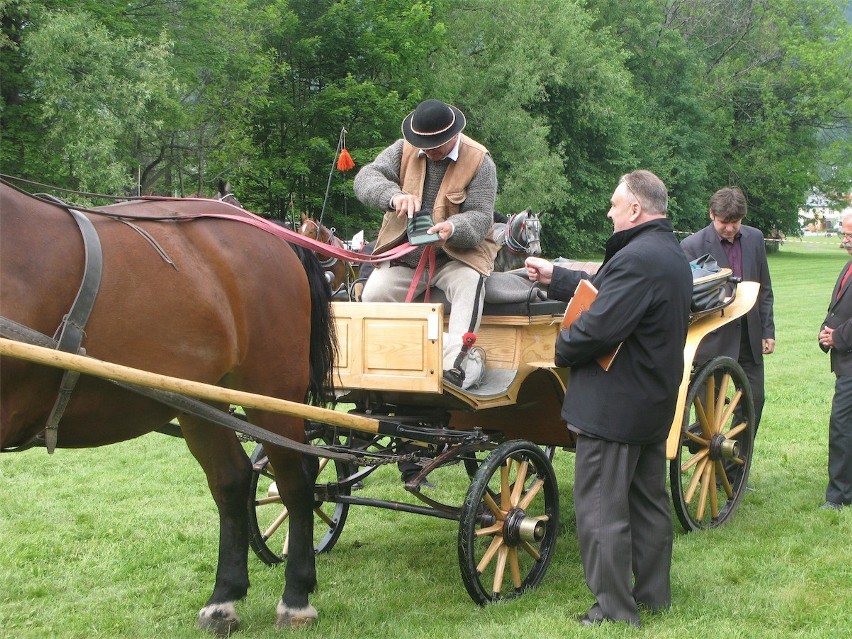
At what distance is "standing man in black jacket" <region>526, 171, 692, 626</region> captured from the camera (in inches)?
152

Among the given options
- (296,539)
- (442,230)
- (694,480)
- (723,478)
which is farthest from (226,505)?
(723,478)

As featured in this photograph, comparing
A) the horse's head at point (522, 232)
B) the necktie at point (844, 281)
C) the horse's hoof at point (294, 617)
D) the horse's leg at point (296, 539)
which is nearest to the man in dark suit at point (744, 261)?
the necktie at point (844, 281)

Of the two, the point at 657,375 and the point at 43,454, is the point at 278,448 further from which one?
the point at 43,454

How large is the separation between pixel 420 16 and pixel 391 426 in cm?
2669

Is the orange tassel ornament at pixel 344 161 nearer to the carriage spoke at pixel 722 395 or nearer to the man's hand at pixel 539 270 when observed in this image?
the man's hand at pixel 539 270

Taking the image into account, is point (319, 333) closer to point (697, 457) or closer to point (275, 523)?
point (275, 523)

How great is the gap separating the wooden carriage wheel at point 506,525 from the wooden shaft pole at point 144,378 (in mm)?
844

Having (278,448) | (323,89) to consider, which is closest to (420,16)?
(323,89)

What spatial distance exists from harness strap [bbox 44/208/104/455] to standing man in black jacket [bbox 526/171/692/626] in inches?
77.7

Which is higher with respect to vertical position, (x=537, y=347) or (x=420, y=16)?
(x=420, y=16)

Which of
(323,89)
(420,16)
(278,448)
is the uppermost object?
(420,16)

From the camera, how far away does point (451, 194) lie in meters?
4.68

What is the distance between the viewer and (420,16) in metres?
29.0

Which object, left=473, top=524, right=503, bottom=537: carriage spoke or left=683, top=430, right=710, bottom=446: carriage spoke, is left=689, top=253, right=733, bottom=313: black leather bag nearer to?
left=683, top=430, right=710, bottom=446: carriage spoke
